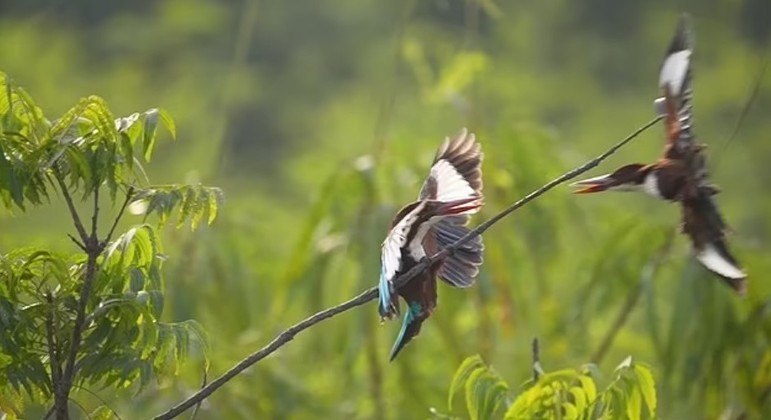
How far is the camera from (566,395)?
5.35ft

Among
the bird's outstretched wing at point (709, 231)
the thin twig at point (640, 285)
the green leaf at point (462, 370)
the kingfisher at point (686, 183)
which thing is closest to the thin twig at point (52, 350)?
the green leaf at point (462, 370)

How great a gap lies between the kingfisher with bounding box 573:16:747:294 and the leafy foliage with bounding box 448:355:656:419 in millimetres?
165

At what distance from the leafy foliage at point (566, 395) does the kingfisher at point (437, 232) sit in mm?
97

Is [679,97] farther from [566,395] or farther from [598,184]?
[566,395]

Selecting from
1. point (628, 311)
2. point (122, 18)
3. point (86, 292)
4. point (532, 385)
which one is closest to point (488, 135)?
point (628, 311)

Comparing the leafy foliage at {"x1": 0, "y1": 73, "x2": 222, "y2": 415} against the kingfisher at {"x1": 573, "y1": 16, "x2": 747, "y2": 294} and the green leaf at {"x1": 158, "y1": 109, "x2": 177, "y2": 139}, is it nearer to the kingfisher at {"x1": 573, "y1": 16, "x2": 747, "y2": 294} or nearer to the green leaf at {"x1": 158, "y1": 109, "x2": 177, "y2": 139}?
the green leaf at {"x1": 158, "y1": 109, "x2": 177, "y2": 139}

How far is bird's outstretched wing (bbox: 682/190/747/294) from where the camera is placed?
1515 mm

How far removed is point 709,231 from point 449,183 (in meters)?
0.28

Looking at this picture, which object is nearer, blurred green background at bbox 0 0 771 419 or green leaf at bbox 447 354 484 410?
green leaf at bbox 447 354 484 410

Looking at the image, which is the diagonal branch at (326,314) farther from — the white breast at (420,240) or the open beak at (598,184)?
the white breast at (420,240)

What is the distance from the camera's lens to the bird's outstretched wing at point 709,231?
59.6 inches

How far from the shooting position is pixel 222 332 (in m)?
3.75

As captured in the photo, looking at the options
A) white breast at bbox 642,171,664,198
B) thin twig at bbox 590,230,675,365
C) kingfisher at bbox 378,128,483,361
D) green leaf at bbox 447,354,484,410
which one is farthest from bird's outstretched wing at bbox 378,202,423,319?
thin twig at bbox 590,230,675,365

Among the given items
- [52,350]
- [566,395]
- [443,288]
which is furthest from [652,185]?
[443,288]
